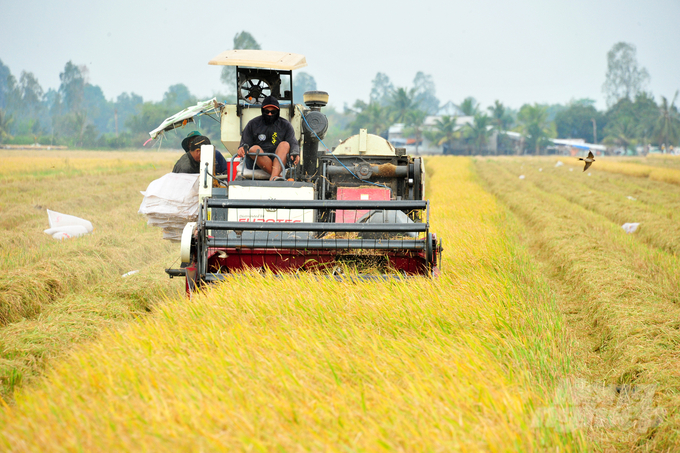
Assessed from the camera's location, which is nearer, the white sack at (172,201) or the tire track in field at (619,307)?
the tire track in field at (619,307)

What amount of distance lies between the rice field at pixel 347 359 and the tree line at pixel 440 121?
44966 millimetres

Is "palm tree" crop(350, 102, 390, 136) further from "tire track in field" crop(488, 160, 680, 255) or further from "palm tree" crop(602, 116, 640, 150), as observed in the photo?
"tire track in field" crop(488, 160, 680, 255)

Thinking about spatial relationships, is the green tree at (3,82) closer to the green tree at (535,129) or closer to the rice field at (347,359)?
the green tree at (535,129)

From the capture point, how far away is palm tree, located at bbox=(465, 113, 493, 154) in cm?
6650

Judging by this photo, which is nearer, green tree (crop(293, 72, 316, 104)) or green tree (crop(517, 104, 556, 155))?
green tree (crop(517, 104, 556, 155))

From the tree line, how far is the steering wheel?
140 feet

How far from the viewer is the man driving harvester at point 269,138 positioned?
647cm

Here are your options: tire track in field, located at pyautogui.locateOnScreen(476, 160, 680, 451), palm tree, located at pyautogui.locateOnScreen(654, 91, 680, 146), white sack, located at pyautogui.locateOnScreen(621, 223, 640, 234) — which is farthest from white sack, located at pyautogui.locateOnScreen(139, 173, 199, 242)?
palm tree, located at pyautogui.locateOnScreen(654, 91, 680, 146)

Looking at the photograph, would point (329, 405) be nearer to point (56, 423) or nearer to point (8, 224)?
point (56, 423)

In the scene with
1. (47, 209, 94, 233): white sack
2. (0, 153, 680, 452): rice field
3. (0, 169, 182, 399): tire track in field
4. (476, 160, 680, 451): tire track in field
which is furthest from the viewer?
(47, 209, 94, 233): white sack

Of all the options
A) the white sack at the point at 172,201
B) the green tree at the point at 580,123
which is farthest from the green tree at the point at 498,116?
the white sack at the point at 172,201

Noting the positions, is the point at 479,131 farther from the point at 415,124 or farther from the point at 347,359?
the point at 347,359

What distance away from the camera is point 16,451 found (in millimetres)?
2068

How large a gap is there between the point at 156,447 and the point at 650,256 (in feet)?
25.8
